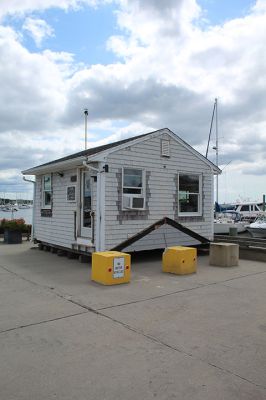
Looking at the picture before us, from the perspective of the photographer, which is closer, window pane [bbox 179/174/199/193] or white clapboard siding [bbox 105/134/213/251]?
white clapboard siding [bbox 105/134/213/251]

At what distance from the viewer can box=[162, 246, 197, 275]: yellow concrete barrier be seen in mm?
9227

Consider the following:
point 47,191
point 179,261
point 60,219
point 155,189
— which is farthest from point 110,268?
point 47,191

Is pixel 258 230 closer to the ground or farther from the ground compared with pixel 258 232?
farther from the ground

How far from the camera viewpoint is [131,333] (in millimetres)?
5133

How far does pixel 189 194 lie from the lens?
503 inches

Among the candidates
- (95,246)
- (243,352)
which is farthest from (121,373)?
(95,246)

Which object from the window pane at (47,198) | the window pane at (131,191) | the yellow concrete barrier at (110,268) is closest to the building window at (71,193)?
the window pane at (47,198)

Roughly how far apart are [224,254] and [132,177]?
3367mm

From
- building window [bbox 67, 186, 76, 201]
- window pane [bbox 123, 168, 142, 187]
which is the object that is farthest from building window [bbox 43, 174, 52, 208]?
window pane [bbox 123, 168, 142, 187]

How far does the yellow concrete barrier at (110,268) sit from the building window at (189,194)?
4628 millimetres

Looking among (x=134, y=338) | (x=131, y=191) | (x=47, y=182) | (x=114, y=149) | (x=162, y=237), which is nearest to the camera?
(x=134, y=338)

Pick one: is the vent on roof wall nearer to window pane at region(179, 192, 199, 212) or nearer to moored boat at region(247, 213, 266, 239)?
window pane at region(179, 192, 199, 212)

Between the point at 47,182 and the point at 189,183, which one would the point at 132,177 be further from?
the point at 47,182

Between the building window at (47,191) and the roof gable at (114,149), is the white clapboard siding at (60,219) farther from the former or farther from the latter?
the roof gable at (114,149)
